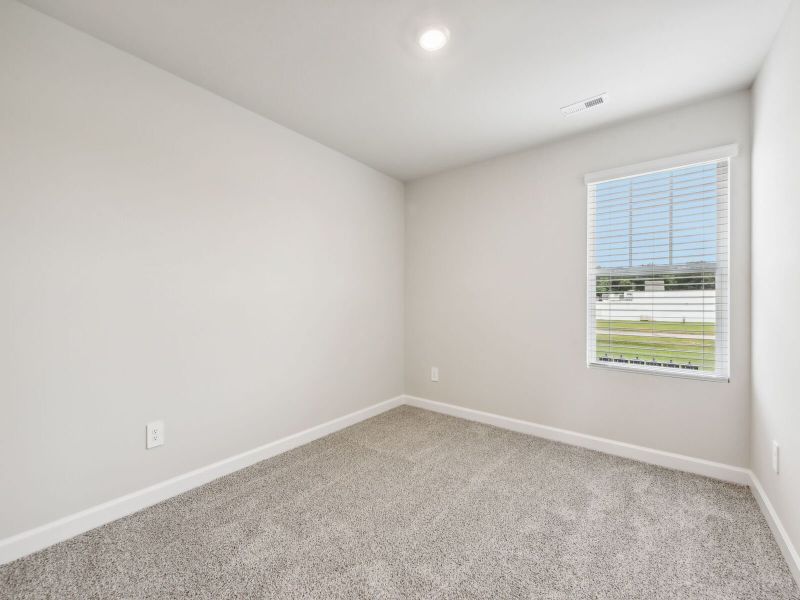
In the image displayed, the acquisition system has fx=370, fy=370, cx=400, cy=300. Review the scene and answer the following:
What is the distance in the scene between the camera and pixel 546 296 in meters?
2.89

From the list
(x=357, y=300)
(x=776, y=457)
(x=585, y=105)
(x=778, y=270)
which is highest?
(x=585, y=105)

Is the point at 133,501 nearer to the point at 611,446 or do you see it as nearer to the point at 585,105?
the point at 611,446

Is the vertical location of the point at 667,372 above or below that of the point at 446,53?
below

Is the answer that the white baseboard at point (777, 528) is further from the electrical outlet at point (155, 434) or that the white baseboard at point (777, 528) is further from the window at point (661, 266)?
the electrical outlet at point (155, 434)

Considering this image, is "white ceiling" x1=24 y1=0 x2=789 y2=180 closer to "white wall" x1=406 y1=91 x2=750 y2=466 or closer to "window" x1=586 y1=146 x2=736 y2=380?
"white wall" x1=406 y1=91 x2=750 y2=466

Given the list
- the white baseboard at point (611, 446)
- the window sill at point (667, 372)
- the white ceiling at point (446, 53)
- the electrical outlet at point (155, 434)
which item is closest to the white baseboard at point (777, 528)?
the white baseboard at point (611, 446)

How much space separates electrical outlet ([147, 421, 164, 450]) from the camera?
1.96 m

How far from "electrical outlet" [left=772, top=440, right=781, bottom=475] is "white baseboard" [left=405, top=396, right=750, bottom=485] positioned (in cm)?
→ 52

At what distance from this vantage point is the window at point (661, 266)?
7.39 ft

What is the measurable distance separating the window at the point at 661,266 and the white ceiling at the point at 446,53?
1.53ft

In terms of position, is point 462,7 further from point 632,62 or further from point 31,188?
point 31,188

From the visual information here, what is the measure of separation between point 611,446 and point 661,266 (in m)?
1.28

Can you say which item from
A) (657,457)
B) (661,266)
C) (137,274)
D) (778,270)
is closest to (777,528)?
(657,457)

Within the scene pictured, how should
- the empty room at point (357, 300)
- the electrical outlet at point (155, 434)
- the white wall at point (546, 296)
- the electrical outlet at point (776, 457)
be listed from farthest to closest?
the white wall at point (546, 296) < the electrical outlet at point (155, 434) < the electrical outlet at point (776, 457) < the empty room at point (357, 300)
